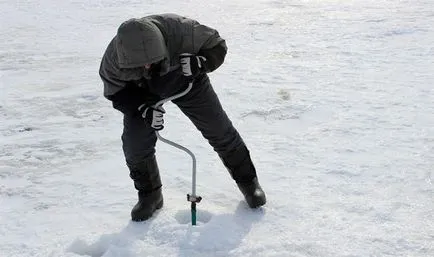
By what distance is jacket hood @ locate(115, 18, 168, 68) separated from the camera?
2.97 m

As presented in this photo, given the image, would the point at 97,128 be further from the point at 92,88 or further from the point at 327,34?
the point at 327,34

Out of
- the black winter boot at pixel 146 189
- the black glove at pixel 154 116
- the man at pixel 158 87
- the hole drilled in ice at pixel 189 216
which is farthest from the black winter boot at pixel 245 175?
the black glove at pixel 154 116

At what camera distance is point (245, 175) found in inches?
147

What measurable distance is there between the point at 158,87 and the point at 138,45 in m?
0.41

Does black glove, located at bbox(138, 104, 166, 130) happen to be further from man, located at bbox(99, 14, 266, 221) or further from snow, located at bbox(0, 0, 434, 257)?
snow, located at bbox(0, 0, 434, 257)

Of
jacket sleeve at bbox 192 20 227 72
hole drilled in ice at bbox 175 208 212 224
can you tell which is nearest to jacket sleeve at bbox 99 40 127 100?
jacket sleeve at bbox 192 20 227 72

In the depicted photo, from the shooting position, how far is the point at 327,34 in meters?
9.43

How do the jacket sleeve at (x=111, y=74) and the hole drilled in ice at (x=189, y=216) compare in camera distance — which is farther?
the hole drilled in ice at (x=189, y=216)

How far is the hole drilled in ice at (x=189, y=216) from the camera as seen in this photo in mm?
3664

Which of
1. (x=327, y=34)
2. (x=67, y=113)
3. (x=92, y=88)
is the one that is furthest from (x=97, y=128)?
(x=327, y=34)

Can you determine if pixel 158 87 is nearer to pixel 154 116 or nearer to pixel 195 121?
pixel 154 116

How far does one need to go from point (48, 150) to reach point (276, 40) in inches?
206

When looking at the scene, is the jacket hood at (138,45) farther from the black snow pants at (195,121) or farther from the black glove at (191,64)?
the black snow pants at (195,121)

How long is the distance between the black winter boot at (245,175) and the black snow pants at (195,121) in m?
0.06
